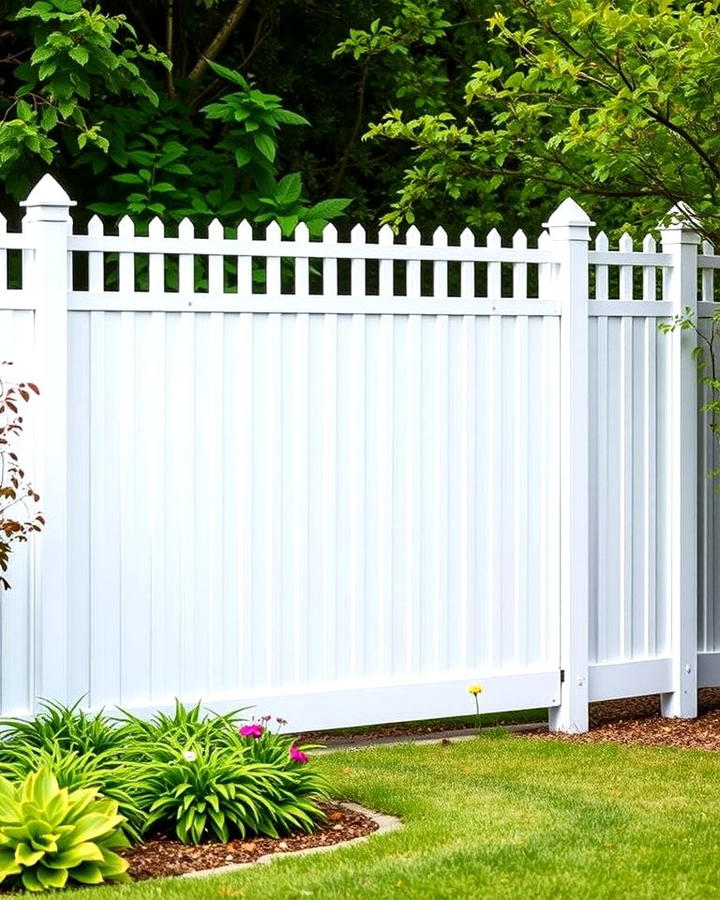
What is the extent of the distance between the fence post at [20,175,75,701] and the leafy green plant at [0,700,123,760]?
0.39ft

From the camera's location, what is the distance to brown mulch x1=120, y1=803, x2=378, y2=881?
4.81 metres

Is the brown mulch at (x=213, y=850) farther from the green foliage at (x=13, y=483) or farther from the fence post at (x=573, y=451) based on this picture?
the fence post at (x=573, y=451)

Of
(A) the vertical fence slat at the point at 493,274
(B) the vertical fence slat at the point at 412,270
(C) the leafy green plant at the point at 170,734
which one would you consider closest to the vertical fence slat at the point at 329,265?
(B) the vertical fence slat at the point at 412,270

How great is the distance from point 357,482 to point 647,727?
1931mm

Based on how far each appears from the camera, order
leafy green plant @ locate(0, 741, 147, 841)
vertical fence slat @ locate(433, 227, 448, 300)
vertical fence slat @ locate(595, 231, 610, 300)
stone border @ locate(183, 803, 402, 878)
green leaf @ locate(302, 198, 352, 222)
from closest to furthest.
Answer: stone border @ locate(183, 803, 402, 878) → leafy green plant @ locate(0, 741, 147, 841) → vertical fence slat @ locate(433, 227, 448, 300) → vertical fence slat @ locate(595, 231, 610, 300) → green leaf @ locate(302, 198, 352, 222)

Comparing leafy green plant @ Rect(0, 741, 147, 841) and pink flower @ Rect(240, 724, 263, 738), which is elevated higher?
pink flower @ Rect(240, 724, 263, 738)

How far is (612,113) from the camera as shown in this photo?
6.95 m

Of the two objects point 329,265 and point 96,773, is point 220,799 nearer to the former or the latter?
point 96,773

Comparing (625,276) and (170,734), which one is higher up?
(625,276)

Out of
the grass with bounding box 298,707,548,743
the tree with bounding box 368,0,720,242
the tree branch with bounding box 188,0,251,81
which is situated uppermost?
the tree branch with bounding box 188,0,251,81

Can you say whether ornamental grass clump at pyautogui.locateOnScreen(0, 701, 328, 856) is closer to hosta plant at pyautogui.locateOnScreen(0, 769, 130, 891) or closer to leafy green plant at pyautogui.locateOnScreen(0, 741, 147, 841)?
leafy green plant at pyautogui.locateOnScreen(0, 741, 147, 841)

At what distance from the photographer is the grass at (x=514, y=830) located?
4.48 metres

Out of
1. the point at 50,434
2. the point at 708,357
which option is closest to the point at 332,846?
the point at 50,434

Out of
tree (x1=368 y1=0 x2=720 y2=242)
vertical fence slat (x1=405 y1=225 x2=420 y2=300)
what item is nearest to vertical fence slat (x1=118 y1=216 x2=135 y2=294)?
vertical fence slat (x1=405 y1=225 x2=420 y2=300)
